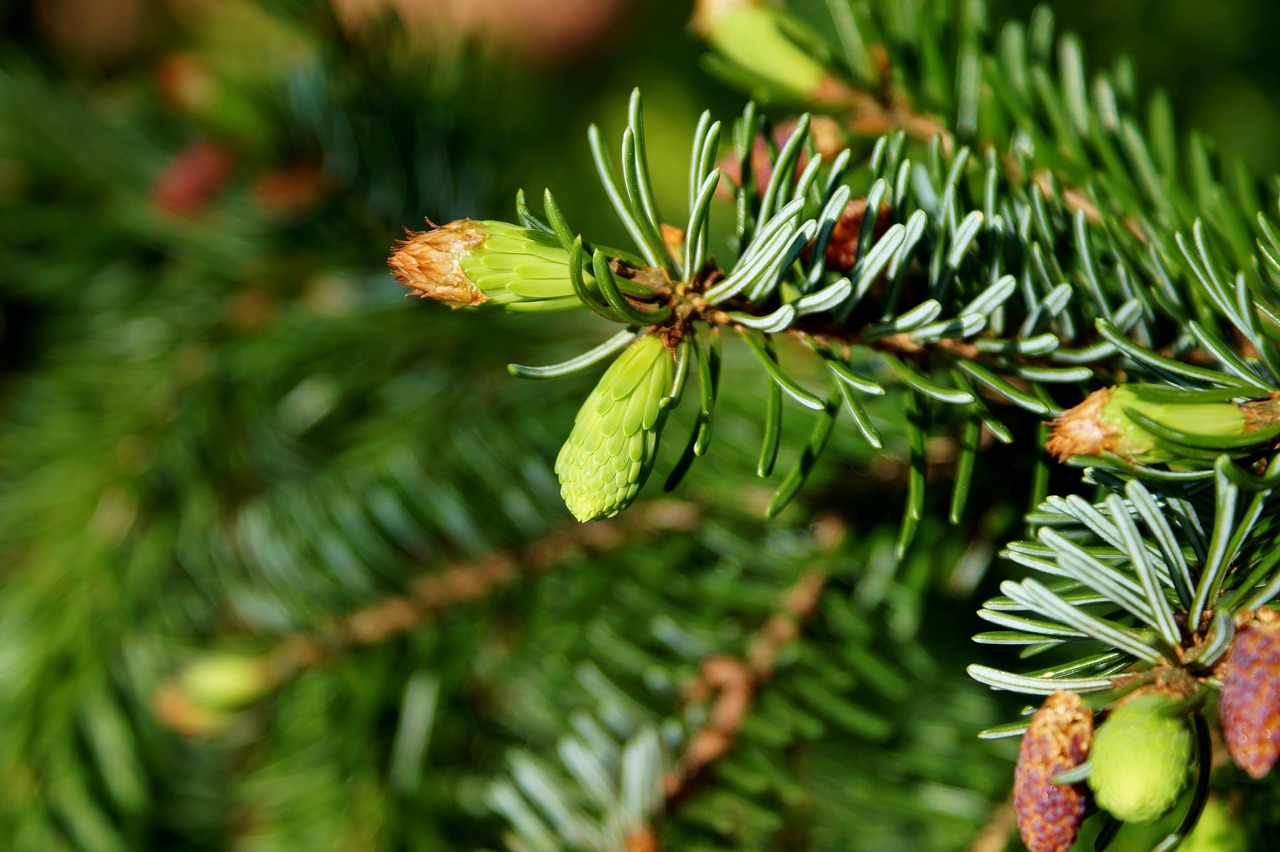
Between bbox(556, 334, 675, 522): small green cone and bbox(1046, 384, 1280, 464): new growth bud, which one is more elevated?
bbox(556, 334, 675, 522): small green cone

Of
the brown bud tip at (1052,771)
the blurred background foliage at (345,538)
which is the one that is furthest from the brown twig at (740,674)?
the brown bud tip at (1052,771)

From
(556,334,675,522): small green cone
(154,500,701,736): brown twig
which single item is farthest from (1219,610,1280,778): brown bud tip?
(154,500,701,736): brown twig

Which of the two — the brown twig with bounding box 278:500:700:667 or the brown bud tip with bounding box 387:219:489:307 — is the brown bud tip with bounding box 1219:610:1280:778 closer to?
the brown bud tip with bounding box 387:219:489:307

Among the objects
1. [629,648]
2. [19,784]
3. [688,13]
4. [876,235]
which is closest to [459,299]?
[876,235]

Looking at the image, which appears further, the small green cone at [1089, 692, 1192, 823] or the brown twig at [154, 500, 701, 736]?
the brown twig at [154, 500, 701, 736]

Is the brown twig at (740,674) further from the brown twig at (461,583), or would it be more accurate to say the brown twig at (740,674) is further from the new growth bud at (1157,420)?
the new growth bud at (1157,420)

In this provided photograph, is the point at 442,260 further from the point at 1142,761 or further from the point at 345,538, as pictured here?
the point at 345,538
